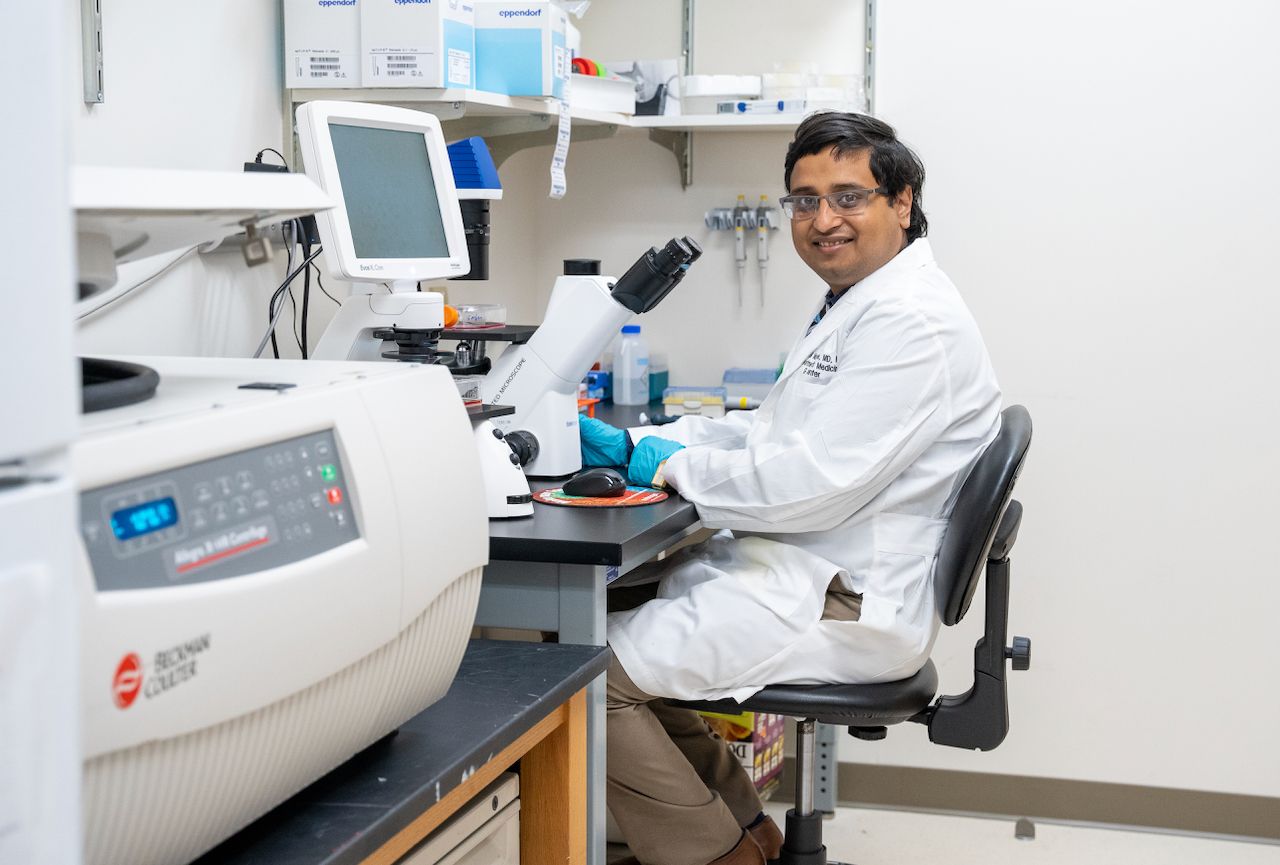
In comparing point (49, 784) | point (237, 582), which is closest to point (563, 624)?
point (237, 582)

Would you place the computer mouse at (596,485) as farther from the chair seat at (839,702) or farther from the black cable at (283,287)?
the black cable at (283,287)

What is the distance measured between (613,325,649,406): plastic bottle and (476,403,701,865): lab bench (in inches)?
46.7

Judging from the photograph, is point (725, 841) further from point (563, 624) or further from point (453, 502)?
point (453, 502)

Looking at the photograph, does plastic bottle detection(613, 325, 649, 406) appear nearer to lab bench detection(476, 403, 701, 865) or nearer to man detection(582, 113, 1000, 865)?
man detection(582, 113, 1000, 865)

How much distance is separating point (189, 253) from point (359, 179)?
0.29 meters

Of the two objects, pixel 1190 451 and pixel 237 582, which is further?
pixel 1190 451

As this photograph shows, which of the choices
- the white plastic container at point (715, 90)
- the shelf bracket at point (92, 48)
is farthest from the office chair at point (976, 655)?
the shelf bracket at point (92, 48)

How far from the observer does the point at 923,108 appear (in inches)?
105

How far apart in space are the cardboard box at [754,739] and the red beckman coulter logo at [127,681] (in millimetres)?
1937

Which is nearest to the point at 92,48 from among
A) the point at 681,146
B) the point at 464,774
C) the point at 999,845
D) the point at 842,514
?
the point at 464,774

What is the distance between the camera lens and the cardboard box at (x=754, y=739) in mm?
2590

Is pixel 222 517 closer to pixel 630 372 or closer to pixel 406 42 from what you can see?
pixel 406 42

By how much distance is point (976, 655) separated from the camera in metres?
1.88

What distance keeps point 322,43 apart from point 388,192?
397 millimetres
